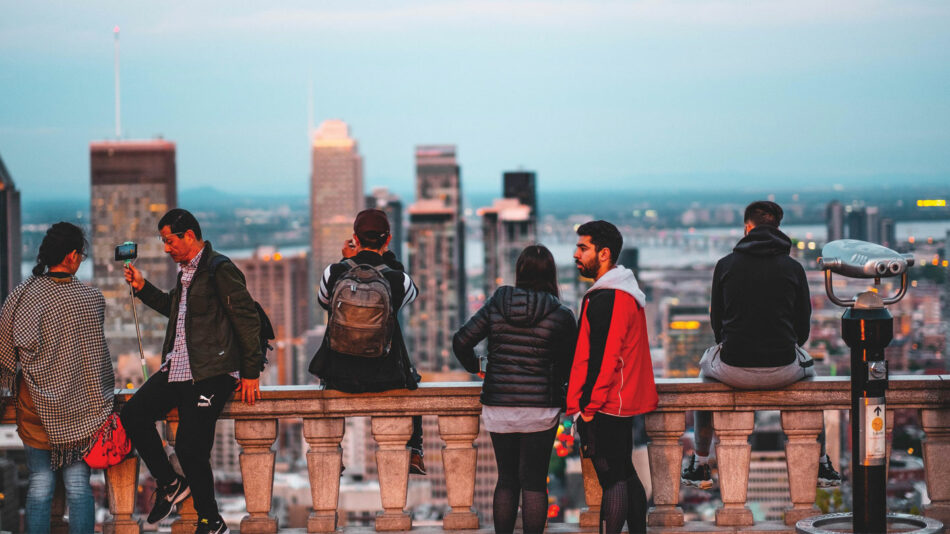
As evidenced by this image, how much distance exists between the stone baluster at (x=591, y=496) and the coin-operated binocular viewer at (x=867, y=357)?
1.47 m

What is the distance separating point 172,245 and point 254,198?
139562mm

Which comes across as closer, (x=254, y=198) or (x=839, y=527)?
(x=839, y=527)

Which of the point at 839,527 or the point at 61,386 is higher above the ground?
the point at 61,386

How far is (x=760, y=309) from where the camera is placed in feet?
23.0

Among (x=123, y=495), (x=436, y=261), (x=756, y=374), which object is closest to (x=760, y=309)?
(x=756, y=374)

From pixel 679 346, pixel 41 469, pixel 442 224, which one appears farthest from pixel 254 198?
pixel 41 469

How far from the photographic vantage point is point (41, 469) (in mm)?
7180

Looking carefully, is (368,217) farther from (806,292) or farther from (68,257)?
(806,292)

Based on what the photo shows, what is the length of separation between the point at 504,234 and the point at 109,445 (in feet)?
493

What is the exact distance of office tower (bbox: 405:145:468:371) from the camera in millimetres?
147875

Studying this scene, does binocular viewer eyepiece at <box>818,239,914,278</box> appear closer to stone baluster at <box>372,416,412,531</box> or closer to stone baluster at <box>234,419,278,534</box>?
stone baluster at <box>372,416,412,531</box>

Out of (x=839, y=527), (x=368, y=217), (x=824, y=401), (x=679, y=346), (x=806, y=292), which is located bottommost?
(x=679, y=346)

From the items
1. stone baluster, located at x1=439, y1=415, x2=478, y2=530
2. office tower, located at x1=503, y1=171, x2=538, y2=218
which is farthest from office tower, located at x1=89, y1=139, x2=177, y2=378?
stone baluster, located at x1=439, y1=415, x2=478, y2=530

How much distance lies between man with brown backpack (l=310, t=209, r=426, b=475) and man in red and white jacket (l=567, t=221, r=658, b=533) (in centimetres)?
104
